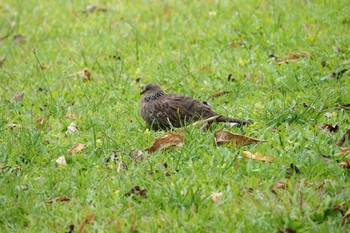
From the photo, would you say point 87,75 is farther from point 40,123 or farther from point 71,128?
point 71,128

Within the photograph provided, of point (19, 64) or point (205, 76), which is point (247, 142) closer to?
point (205, 76)

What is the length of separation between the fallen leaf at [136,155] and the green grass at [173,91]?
0.07 metres

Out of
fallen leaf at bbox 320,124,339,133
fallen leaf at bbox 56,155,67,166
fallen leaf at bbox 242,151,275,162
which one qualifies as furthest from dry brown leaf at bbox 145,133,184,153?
fallen leaf at bbox 320,124,339,133

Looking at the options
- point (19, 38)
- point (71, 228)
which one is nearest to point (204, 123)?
point (71, 228)

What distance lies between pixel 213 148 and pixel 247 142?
33 cm

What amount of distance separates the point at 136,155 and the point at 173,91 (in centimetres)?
208

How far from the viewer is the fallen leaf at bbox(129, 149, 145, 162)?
19.3 feet

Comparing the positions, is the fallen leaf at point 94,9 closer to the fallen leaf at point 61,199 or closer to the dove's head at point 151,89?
the dove's head at point 151,89

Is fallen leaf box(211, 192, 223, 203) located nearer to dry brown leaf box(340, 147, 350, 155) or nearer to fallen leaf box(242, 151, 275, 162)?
fallen leaf box(242, 151, 275, 162)

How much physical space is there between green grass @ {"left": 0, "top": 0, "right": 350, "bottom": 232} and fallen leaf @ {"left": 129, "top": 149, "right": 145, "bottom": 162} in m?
0.07


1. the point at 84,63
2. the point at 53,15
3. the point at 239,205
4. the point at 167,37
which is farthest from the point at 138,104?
the point at 53,15

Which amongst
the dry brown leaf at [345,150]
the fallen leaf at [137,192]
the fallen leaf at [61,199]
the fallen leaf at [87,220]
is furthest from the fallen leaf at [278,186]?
the fallen leaf at [61,199]

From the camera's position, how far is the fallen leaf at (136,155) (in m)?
5.89

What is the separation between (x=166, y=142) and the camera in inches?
239
